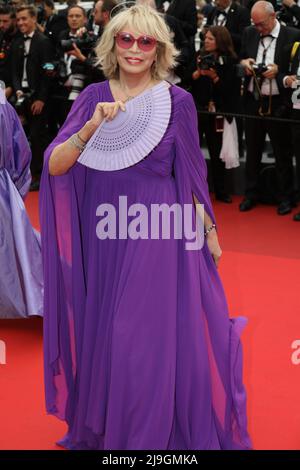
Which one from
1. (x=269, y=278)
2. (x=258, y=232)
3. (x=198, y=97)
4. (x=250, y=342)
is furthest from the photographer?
(x=198, y=97)

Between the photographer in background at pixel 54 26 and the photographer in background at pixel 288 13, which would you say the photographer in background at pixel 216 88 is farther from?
the photographer in background at pixel 54 26

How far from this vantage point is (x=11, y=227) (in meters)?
5.11

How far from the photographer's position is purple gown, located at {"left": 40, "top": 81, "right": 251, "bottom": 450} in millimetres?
3357

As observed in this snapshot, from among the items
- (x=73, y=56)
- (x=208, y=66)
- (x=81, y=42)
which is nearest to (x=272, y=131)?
(x=208, y=66)

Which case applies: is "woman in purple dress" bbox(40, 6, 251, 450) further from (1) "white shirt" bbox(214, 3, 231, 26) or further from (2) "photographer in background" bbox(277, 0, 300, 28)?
(1) "white shirt" bbox(214, 3, 231, 26)

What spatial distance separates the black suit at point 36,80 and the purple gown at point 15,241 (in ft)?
11.0

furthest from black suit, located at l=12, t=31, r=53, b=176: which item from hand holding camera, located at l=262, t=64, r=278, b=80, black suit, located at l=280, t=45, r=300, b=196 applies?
black suit, located at l=280, t=45, r=300, b=196

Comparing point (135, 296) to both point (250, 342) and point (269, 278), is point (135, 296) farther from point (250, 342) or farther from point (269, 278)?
point (269, 278)

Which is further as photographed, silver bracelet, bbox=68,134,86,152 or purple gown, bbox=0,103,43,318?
purple gown, bbox=0,103,43,318

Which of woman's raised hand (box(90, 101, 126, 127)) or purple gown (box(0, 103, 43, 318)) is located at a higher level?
woman's raised hand (box(90, 101, 126, 127))

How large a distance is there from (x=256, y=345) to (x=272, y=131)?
2.97 meters
